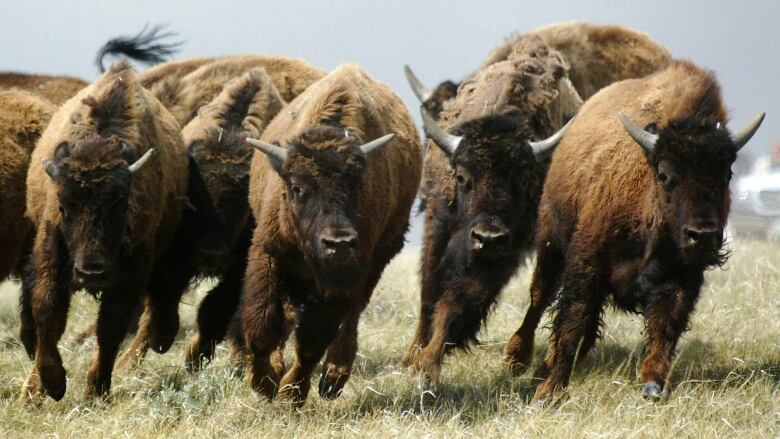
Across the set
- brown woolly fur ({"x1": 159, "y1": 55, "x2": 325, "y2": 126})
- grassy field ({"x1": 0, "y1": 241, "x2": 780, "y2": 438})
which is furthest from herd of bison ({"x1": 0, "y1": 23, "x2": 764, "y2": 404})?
brown woolly fur ({"x1": 159, "y1": 55, "x2": 325, "y2": 126})

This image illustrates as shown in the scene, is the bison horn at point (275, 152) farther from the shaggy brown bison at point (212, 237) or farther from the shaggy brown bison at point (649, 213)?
the shaggy brown bison at point (649, 213)

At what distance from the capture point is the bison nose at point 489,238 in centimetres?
721

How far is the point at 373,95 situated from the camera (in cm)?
802

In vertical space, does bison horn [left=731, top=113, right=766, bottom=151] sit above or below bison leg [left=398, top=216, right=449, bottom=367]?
above

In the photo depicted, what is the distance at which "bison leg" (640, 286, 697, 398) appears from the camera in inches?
271

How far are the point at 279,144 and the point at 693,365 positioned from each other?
10.6 ft

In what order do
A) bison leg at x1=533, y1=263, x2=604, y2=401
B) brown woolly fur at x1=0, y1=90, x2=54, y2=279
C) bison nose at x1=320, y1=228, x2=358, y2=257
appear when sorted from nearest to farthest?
bison nose at x1=320, y1=228, x2=358, y2=257
bison leg at x1=533, y1=263, x2=604, y2=401
brown woolly fur at x1=0, y1=90, x2=54, y2=279

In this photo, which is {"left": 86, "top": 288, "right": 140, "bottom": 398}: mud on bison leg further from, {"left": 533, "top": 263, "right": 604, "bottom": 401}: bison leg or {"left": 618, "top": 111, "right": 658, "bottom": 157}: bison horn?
{"left": 618, "top": 111, "right": 658, "bottom": 157}: bison horn

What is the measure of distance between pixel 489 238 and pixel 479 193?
0.32m

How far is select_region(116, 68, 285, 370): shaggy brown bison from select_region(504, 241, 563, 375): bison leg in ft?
6.78

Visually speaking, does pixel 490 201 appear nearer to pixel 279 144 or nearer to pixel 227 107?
pixel 279 144

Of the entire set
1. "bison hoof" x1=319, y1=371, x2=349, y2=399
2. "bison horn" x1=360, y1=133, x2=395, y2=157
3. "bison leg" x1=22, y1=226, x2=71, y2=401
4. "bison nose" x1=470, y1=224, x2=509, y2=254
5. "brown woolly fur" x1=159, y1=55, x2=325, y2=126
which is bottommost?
"bison hoof" x1=319, y1=371, x2=349, y2=399

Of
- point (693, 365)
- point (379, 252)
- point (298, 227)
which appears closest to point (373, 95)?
point (379, 252)

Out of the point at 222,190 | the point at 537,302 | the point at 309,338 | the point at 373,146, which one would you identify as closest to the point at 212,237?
the point at 222,190
